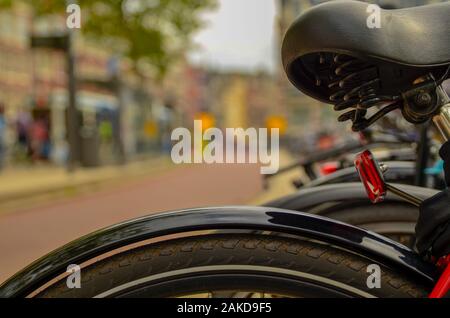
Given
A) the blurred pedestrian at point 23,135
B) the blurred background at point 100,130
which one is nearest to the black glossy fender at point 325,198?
the blurred background at point 100,130

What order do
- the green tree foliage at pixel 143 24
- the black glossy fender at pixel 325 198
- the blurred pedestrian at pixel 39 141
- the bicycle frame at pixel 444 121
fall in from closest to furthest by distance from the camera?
the bicycle frame at pixel 444 121 < the black glossy fender at pixel 325 198 < the blurred pedestrian at pixel 39 141 < the green tree foliage at pixel 143 24

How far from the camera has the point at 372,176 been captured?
131 cm

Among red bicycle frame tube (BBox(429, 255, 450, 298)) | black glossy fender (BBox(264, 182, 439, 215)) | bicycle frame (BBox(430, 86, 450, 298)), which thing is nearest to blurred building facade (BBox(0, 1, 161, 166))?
black glossy fender (BBox(264, 182, 439, 215))

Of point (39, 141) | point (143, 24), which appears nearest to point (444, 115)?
point (39, 141)

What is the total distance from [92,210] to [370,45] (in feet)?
29.3

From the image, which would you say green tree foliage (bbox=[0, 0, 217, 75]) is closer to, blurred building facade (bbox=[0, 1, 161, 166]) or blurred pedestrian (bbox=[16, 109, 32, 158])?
blurred building facade (bbox=[0, 1, 161, 166])

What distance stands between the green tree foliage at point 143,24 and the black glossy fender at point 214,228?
20.8 meters

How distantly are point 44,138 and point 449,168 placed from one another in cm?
2119

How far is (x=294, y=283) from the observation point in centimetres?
114

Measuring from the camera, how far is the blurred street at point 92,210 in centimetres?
634

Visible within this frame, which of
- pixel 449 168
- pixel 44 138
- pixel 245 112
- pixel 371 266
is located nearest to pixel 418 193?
pixel 449 168

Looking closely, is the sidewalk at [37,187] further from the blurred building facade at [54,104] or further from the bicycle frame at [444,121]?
the bicycle frame at [444,121]

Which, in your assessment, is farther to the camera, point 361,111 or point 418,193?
point 418,193
